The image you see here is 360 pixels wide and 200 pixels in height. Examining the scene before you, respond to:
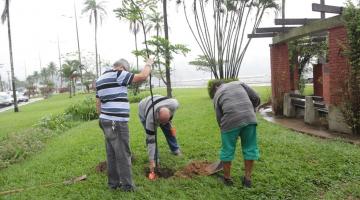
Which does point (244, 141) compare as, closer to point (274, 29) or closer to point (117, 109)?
point (117, 109)

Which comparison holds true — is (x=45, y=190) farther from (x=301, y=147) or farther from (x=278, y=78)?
(x=278, y=78)

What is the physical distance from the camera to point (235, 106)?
197 inches

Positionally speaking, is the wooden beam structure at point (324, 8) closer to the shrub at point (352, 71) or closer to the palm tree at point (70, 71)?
the shrub at point (352, 71)

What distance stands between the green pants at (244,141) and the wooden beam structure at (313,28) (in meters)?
4.30

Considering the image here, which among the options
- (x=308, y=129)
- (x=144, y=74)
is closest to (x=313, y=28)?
(x=308, y=129)

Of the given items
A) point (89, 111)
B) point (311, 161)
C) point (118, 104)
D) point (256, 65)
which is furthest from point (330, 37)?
point (256, 65)

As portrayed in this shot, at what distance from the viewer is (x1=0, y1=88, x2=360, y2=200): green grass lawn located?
507cm

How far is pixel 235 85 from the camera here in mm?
5164

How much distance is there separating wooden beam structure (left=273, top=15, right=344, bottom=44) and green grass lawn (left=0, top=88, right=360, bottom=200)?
246 cm

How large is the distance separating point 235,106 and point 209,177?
3.89 feet

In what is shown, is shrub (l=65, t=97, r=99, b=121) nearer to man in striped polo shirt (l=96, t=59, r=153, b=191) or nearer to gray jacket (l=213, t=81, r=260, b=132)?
man in striped polo shirt (l=96, t=59, r=153, b=191)

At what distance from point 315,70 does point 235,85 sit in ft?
33.9

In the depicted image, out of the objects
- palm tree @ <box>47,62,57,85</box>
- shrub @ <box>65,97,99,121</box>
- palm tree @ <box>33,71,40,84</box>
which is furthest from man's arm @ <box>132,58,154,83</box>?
palm tree @ <box>33,71,40,84</box>

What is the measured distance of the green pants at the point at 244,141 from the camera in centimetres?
505
